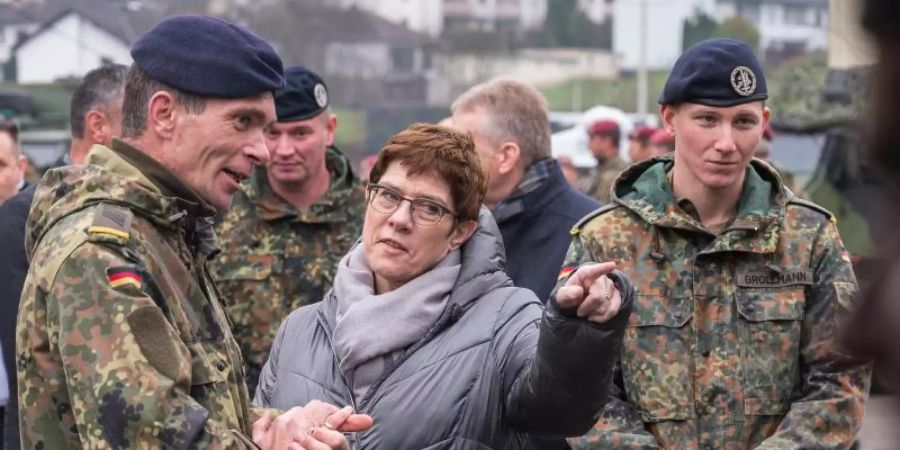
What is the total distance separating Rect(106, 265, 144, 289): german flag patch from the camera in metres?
2.53

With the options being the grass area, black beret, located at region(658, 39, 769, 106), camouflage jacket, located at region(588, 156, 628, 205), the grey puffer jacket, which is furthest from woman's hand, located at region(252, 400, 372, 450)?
the grass area

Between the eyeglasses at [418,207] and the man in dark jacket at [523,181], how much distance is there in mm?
1301

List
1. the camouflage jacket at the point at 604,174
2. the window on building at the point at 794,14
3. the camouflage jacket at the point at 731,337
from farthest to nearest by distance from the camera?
the window on building at the point at 794,14 < the camouflage jacket at the point at 604,174 < the camouflage jacket at the point at 731,337

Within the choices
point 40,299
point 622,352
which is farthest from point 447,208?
point 40,299

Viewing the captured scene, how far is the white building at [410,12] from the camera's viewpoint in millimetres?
29281

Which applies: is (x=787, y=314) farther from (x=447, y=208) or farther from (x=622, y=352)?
(x=447, y=208)

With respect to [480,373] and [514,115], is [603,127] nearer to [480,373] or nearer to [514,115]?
[514,115]

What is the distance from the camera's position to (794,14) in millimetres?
29250

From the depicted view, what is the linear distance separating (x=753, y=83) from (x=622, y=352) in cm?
92

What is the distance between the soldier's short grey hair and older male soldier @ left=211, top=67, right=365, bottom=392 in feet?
2.10

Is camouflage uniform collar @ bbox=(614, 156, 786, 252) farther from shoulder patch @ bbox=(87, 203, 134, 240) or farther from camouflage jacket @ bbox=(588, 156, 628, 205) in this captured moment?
camouflage jacket @ bbox=(588, 156, 628, 205)

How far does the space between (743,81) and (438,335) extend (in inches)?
51.3

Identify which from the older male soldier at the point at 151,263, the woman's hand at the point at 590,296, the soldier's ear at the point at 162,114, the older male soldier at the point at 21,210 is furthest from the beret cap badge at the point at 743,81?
the older male soldier at the point at 21,210

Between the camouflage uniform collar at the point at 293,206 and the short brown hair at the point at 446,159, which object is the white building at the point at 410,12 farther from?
the short brown hair at the point at 446,159
